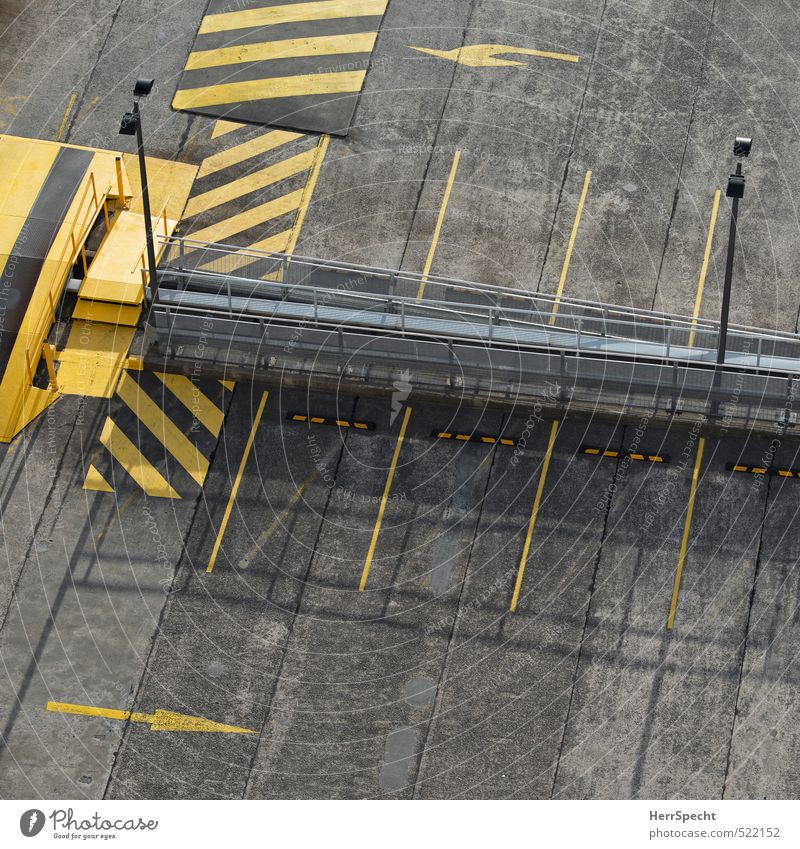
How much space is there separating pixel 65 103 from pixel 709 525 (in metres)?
20.0

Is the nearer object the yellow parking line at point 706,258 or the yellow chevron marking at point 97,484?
the yellow chevron marking at point 97,484

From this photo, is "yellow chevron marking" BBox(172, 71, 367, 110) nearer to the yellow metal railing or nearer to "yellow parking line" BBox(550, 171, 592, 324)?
the yellow metal railing

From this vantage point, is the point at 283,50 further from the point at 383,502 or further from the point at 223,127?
the point at 383,502

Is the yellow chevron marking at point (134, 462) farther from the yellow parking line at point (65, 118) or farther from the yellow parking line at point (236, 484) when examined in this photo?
the yellow parking line at point (65, 118)

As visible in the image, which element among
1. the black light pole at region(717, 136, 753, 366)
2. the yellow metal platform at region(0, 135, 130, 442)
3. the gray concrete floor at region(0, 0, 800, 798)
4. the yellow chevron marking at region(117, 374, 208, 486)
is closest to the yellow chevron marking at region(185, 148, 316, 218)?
the gray concrete floor at region(0, 0, 800, 798)

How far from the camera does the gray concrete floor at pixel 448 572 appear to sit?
35.5 meters

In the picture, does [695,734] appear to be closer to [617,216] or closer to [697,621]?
[697,621]

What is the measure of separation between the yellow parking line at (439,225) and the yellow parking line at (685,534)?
24.9 ft

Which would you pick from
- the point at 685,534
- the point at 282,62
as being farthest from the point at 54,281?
the point at 685,534

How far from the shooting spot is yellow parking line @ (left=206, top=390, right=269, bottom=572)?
1464 inches

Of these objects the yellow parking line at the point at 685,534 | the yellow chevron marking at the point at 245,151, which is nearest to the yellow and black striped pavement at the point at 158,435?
the yellow chevron marking at the point at 245,151

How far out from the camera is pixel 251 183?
4191 cm

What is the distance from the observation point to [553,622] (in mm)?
36562

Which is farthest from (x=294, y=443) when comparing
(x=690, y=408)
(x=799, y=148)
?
(x=799, y=148)
